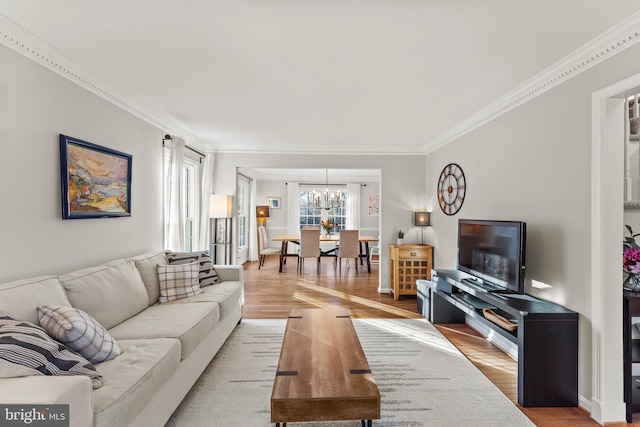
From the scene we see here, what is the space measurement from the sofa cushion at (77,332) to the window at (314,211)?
7.32m

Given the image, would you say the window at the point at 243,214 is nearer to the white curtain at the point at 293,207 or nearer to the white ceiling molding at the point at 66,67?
the white curtain at the point at 293,207

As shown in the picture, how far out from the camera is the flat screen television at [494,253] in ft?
8.33

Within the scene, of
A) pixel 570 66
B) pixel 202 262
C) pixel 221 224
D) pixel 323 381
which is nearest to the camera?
pixel 323 381

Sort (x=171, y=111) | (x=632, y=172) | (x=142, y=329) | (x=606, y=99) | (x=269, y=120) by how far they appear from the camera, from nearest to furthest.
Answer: (x=606, y=99), (x=142, y=329), (x=632, y=172), (x=171, y=111), (x=269, y=120)

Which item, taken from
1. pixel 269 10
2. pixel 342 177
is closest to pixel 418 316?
pixel 269 10

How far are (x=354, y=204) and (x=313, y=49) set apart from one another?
6.87 metres

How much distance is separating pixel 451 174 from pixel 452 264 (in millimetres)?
1225

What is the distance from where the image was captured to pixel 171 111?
346 cm

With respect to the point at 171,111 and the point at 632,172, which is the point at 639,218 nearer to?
the point at 632,172

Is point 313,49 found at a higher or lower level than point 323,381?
higher

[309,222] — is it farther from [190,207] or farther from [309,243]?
[190,207]

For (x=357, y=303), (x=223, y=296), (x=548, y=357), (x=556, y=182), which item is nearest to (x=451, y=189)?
(x=556, y=182)

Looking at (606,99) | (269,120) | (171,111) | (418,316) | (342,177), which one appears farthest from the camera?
(342,177)

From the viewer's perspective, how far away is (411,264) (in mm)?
4883
